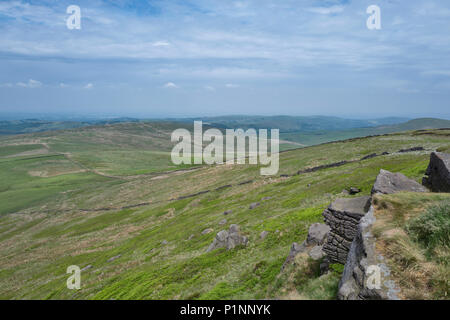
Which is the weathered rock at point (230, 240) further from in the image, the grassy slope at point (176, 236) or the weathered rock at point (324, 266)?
the weathered rock at point (324, 266)

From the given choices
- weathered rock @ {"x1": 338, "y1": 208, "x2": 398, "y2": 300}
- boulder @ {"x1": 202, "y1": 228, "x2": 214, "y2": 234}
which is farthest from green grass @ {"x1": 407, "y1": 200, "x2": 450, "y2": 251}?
boulder @ {"x1": 202, "y1": 228, "x2": 214, "y2": 234}

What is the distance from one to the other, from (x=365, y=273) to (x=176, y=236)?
3955 centimetres

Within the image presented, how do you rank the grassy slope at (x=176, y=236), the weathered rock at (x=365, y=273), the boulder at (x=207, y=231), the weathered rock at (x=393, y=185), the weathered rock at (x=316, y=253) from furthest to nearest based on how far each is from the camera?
the boulder at (x=207, y=231) < the grassy slope at (x=176, y=236) < the weathered rock at (x=393, y=185) < the weathered rock at (x=316, y=253) < the weathered rock at (x=365, y=273)

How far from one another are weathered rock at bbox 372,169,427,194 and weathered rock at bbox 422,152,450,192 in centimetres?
88

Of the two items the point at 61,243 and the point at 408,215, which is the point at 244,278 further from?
the point at 61,243

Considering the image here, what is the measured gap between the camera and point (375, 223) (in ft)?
41.7

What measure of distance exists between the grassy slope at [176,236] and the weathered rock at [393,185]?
799 cm

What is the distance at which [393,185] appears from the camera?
19.0 metres

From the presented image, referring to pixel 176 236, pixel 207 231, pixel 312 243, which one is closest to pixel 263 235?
pixel 312 243

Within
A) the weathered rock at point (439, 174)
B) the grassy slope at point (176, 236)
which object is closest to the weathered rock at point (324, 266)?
the grassy slope at point (176, 236)

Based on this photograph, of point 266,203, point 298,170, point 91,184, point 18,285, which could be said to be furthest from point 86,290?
point 91,184

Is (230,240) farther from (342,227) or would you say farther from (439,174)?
(439,174)

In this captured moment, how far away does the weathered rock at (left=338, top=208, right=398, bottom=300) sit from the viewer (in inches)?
392

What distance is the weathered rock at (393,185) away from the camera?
18.3 meters
